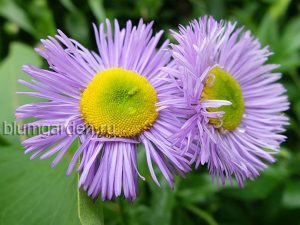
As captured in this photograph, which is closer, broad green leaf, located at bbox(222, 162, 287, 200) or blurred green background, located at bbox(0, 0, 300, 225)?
blurred green background, located at bbox(0, 0, 300, 225)

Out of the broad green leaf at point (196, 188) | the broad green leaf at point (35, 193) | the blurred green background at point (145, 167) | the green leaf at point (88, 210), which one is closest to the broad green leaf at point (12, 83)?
the blurred green background at point (145, 167)

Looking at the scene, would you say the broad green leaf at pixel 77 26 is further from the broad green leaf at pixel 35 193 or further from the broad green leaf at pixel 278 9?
the broad green leaf at pixel 35 193

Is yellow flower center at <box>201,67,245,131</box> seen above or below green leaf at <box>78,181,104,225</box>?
above

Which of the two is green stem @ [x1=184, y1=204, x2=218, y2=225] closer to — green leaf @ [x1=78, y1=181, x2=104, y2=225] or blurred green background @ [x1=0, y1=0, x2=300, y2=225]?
blurred green background @ [x1=0, y1=0, x2=300, y2=225]

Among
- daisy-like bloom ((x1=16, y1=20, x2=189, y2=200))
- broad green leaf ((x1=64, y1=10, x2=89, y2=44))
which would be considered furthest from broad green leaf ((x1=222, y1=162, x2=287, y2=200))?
broad green leaf ((x1=64, y1=10, x2=89, y2=44))

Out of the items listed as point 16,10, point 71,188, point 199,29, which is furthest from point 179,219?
point 16,10

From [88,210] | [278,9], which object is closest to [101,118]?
[88,210]

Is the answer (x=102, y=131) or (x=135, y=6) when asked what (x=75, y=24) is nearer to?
(x=135, y=6)

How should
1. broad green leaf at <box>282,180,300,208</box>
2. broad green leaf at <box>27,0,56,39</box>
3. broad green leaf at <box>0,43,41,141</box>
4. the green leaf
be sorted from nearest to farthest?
the green leaf, broad green leaf at <box>0,43,41,141</box>, broad green leaf at <box>282,180,300,208</box>, broad green leaf at <box>27,0,56,39</box>
